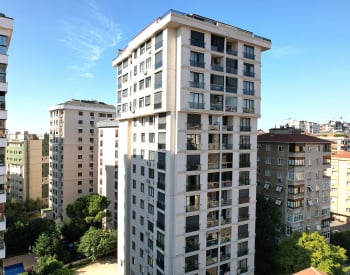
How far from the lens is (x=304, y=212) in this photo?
136 ft

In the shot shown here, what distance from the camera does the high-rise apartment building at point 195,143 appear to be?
27.5m

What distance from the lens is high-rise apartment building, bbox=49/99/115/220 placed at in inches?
2411

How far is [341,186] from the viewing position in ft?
202

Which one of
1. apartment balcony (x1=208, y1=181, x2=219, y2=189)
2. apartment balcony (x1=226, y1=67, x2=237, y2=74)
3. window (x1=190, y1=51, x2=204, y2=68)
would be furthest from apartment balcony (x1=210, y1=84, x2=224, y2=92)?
apartment balcony (x1=208, y1=181, x2=219, y2=189)

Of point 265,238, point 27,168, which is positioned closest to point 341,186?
point 265,238

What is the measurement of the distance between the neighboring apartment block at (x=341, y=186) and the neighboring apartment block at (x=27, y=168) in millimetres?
83055

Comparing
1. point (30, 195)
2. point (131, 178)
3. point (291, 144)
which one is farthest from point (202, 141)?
point (30, 195)

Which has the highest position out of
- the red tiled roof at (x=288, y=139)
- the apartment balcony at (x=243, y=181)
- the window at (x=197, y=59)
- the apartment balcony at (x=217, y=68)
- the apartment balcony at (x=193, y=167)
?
the window at (x=197, y=59)

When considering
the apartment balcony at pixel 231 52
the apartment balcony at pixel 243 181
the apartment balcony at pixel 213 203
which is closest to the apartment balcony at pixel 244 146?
the apartment balcony at pixel 243 181

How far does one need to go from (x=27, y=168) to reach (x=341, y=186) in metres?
87.1

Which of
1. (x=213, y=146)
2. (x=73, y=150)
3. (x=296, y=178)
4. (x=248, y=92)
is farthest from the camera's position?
(x=73, y=150)

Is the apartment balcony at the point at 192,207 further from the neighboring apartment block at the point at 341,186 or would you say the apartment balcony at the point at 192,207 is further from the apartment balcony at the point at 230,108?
the neighboring apartment block at the point at 341,186

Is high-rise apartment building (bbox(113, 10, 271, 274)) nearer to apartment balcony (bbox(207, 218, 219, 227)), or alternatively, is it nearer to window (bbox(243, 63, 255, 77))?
apartment balcony (bbox(207, 218, 219, 227))

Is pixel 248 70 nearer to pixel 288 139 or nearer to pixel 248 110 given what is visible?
pixel 248 110
